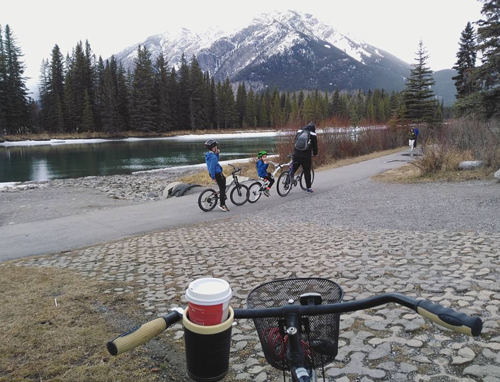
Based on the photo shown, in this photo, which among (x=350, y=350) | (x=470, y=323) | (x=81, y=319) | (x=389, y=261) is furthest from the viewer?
(x=389, y=261)

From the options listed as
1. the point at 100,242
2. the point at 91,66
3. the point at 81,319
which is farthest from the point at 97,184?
the point at 91,66

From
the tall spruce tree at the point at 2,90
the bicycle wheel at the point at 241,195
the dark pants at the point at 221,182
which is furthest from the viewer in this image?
the tall spruce tree at the point at 2,90

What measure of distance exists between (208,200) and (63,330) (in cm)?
745

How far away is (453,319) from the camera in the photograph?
1508mm

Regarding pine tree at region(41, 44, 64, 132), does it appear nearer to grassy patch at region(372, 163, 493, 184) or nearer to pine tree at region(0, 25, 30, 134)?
pine tree at region(0, 25, 30, 134)

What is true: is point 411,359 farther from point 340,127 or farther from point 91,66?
point 91,66

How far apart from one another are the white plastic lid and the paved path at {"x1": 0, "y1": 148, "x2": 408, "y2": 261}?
7.20 metres

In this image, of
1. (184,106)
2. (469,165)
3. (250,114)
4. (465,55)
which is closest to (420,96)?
(465,55)

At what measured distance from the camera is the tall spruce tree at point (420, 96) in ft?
139

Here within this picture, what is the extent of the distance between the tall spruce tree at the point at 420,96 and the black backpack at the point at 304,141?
3318 cm

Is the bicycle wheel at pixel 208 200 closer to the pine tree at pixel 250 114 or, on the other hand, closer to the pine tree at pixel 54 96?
the pine tree at pixel 54 96

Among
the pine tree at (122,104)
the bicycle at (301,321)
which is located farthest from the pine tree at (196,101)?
the bicycle at (301,321)

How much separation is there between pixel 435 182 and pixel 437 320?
14200 mm

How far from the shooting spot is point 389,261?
5.96 m
